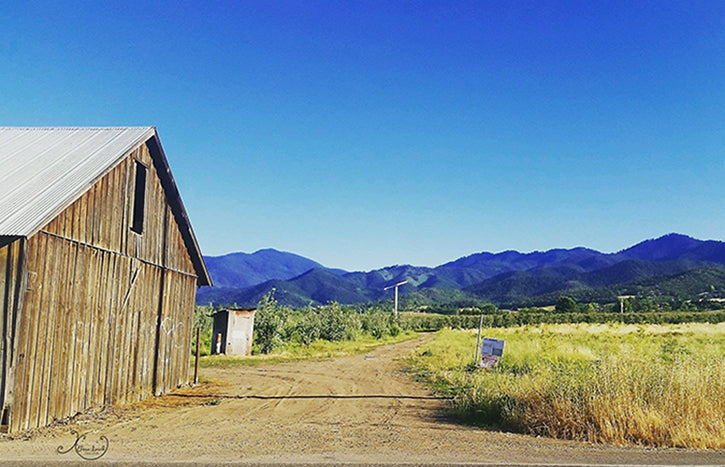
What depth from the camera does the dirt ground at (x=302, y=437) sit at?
874 cm

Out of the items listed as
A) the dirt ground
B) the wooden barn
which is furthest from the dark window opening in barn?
the dirt ground

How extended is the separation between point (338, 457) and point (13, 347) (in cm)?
560

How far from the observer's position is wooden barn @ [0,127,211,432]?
409 inches

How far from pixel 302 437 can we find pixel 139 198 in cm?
739

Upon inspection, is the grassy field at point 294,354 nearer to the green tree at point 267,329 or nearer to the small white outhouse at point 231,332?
the green tree at point 267,329

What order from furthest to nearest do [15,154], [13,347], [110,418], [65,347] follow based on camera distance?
[15,154], [110,418], [65,347], [13,347]

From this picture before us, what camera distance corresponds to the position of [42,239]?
35.6 ft

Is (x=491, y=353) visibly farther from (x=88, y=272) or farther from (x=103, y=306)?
(x=88, y=272)

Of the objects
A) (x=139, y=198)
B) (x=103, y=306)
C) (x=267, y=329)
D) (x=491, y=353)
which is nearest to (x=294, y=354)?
(x=267, y=329)

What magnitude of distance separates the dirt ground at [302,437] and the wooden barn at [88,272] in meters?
0.72

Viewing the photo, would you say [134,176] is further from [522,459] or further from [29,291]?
[522,459]

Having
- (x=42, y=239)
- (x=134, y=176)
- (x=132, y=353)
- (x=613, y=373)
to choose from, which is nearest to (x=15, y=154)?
(x=134, y=176)

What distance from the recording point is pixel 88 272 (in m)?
12.4

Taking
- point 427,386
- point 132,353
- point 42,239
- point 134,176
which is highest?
point 134,176
